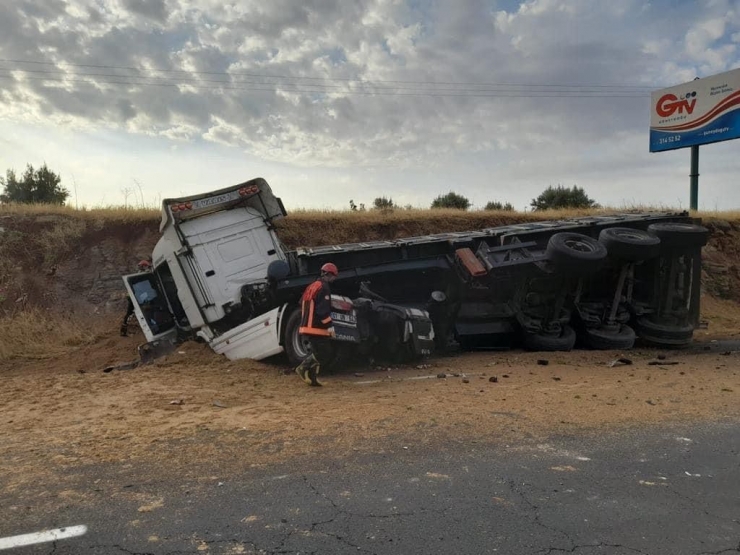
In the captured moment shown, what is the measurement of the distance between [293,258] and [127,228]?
7.91 m

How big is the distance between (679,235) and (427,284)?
15.3ft

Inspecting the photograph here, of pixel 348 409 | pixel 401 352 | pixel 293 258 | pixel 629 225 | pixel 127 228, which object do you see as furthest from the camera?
pixel 127 228

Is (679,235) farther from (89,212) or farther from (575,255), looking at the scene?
(89,212)

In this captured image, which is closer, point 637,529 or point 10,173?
point 637,529

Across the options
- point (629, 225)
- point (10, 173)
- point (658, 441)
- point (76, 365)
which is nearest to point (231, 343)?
point (76, 365)

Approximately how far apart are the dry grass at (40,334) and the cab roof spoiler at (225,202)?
4695mm

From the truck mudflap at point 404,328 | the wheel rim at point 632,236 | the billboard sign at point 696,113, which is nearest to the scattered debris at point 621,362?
the wheel rim at point 632,236

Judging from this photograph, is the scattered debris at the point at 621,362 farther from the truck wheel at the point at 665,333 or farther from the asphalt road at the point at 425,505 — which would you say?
the asphalt road at the point at 425,505

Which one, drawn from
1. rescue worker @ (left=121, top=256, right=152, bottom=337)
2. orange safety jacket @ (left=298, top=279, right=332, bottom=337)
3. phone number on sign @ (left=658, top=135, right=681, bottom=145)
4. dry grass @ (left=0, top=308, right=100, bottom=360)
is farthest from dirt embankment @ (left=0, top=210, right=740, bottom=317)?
orange safety jacket @ (left=298, top=279, right=332, bottom=337)

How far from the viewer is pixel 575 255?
9.18 m

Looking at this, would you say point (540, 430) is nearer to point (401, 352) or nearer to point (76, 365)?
point (401, 352)

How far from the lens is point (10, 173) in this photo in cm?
2261

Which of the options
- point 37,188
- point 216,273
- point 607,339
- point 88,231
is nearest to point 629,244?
point 607,339

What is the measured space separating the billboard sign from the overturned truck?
41.1 ft
